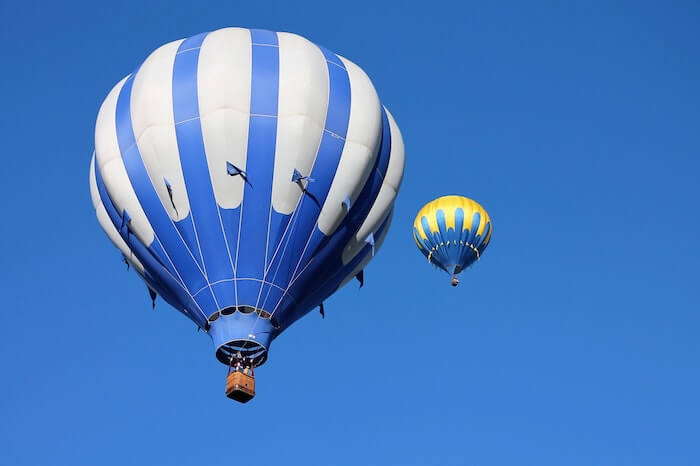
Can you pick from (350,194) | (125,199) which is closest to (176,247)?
(125,199)

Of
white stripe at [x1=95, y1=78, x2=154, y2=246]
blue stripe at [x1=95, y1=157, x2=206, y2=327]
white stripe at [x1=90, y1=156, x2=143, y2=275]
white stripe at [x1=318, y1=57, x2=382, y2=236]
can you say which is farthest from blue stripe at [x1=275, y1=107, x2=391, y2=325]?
white stripe at [x1=90, y1=156, x2=143, y2=275]

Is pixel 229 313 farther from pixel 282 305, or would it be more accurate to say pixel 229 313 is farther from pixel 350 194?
pixel 350 194

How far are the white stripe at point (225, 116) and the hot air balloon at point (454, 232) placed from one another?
459 inches

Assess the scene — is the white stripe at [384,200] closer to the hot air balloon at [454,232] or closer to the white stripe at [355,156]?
the white stripe at [355,156]

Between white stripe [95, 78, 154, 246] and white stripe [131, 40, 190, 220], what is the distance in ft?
1.65

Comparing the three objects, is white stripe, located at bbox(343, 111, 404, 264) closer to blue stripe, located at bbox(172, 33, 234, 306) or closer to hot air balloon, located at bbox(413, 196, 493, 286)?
blue stripe, located at bbox(172, 33, 234, 306)

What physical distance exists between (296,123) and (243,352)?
12.3ft

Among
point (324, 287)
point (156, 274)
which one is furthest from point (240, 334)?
point (324, 287)

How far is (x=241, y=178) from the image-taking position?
22719 millimetres

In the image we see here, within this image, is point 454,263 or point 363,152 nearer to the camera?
point 363,152

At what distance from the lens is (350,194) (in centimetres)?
2327

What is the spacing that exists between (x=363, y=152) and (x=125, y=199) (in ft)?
13.0

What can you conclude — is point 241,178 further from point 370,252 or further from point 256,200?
point 370,252

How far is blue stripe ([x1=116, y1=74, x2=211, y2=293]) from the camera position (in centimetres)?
2292
